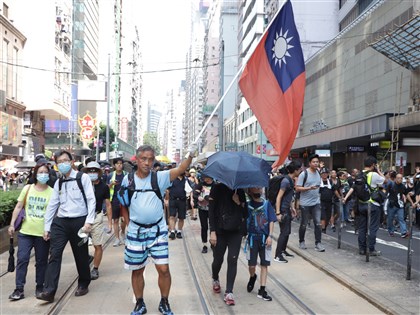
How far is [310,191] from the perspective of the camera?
8977 millimetres

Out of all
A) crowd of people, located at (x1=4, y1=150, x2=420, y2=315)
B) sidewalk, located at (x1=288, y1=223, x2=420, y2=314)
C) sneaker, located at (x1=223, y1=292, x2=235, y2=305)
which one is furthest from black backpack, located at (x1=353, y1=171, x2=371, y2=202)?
sneaker, located at (x1=223, y1=292, x2=235, y2=305)

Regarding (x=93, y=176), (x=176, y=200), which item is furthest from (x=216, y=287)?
(x=176, y=200)

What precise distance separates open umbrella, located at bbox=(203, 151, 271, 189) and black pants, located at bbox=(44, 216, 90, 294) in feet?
5.85

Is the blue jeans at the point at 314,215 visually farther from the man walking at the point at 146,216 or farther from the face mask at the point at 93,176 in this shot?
the man walking at the point at 146,216

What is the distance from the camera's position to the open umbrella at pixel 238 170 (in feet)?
17.8

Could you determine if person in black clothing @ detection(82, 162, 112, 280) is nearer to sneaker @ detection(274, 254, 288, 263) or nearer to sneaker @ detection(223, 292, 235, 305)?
sneaker @ detection(223, 292, 235, 305)

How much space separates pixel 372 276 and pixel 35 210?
4.96 meters

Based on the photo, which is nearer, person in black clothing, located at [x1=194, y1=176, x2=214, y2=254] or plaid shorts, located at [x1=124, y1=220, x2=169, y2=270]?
plaid shorts, located at [x1=124, y1=220, x2=169, y2=270]

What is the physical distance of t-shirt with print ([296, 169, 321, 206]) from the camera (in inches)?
344

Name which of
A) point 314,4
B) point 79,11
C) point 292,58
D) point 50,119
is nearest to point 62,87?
point 50,119

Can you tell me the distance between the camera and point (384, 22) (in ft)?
84.8

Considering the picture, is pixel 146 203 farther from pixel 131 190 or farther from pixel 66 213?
pixel 66 213

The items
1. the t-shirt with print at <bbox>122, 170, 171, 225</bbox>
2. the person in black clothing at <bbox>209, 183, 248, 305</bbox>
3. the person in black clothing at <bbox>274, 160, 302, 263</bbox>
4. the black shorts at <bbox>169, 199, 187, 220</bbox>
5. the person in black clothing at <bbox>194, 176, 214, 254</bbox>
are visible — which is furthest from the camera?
the black shorts at <bbox>169, 199, 187, 220</bbox>

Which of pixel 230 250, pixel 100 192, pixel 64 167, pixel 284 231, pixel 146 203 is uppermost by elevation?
pixel 64 167
